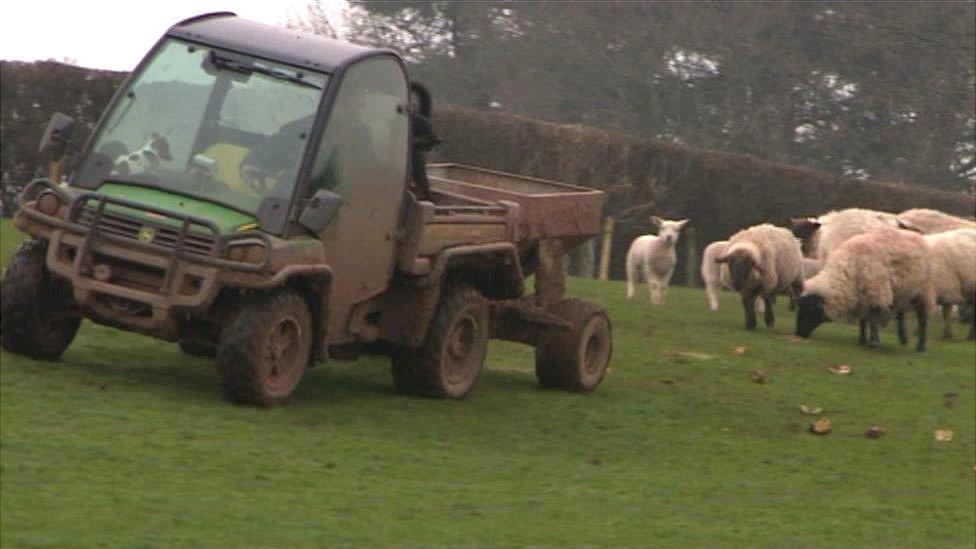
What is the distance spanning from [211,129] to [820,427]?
239 inches

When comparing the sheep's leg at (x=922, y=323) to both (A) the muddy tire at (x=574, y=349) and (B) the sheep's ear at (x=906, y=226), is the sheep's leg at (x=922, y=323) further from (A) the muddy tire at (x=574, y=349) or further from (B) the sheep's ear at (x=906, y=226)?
(A) the muddy tire at (x=574, y=349)

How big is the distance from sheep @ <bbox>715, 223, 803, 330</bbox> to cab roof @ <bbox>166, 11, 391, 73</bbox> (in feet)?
42.5

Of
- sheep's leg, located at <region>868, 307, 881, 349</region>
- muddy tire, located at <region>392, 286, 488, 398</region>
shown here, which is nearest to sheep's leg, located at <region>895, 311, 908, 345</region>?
sheep's leg, located at <region>868, 307, 881, 349</region>

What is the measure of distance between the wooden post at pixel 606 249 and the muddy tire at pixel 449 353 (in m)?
21.7

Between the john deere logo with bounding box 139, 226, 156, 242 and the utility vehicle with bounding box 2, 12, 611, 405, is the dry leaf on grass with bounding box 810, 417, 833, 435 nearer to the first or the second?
the utility vehicle with bounding box 2, 12, 611, 405

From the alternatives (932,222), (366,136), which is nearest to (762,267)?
(932,222)

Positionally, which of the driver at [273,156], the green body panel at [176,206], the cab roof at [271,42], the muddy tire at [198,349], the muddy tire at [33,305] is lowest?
the muddy tire at [198,349]

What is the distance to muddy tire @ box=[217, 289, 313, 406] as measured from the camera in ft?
43.4

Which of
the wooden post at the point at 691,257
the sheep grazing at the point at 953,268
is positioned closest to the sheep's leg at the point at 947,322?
the sheep grazing at the point at 953,268

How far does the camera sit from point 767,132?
55.8 meters

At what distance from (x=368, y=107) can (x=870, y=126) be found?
43.9 metres

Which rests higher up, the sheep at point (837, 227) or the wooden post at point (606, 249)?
the sheep at point (837, 227)

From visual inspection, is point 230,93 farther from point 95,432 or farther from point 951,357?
point 951,357

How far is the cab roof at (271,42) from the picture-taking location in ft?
46.7
